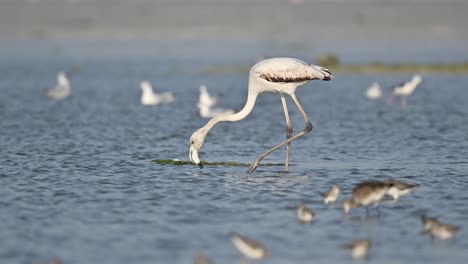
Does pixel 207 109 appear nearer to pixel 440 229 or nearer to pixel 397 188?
pixel 397 188

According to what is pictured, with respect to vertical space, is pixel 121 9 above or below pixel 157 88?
above

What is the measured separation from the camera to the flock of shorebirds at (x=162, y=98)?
79.7 feet

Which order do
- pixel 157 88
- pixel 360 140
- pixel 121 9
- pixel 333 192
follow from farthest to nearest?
pixel 121 9 < pixel 157 88 < pixel 360 140 < pixel 333 192

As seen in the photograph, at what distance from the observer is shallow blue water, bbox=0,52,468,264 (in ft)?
32.5

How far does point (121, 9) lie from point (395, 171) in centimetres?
7910

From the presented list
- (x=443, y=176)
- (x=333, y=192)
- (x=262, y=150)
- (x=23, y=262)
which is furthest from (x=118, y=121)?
(x=23, y=262)

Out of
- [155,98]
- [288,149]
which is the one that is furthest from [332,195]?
[155,98]

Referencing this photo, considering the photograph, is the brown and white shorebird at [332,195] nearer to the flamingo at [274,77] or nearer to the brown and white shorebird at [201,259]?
the brown and white shorebird at [201,259]

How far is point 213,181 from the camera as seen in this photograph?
13.9 metres

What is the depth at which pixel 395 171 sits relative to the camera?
14938mm

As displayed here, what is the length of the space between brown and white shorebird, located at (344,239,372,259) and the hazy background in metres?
58.9

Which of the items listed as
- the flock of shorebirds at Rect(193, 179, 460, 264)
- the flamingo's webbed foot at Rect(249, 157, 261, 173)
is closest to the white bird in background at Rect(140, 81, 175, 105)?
the flamingo's webbed foot at Rect(249, 157, 261, 173)

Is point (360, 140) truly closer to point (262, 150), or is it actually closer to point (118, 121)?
point (262, 150)

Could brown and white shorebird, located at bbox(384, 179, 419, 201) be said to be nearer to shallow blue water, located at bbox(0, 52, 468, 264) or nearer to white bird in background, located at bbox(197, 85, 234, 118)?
shallow blue water, located at bbox(0, 52, 468, 264)
